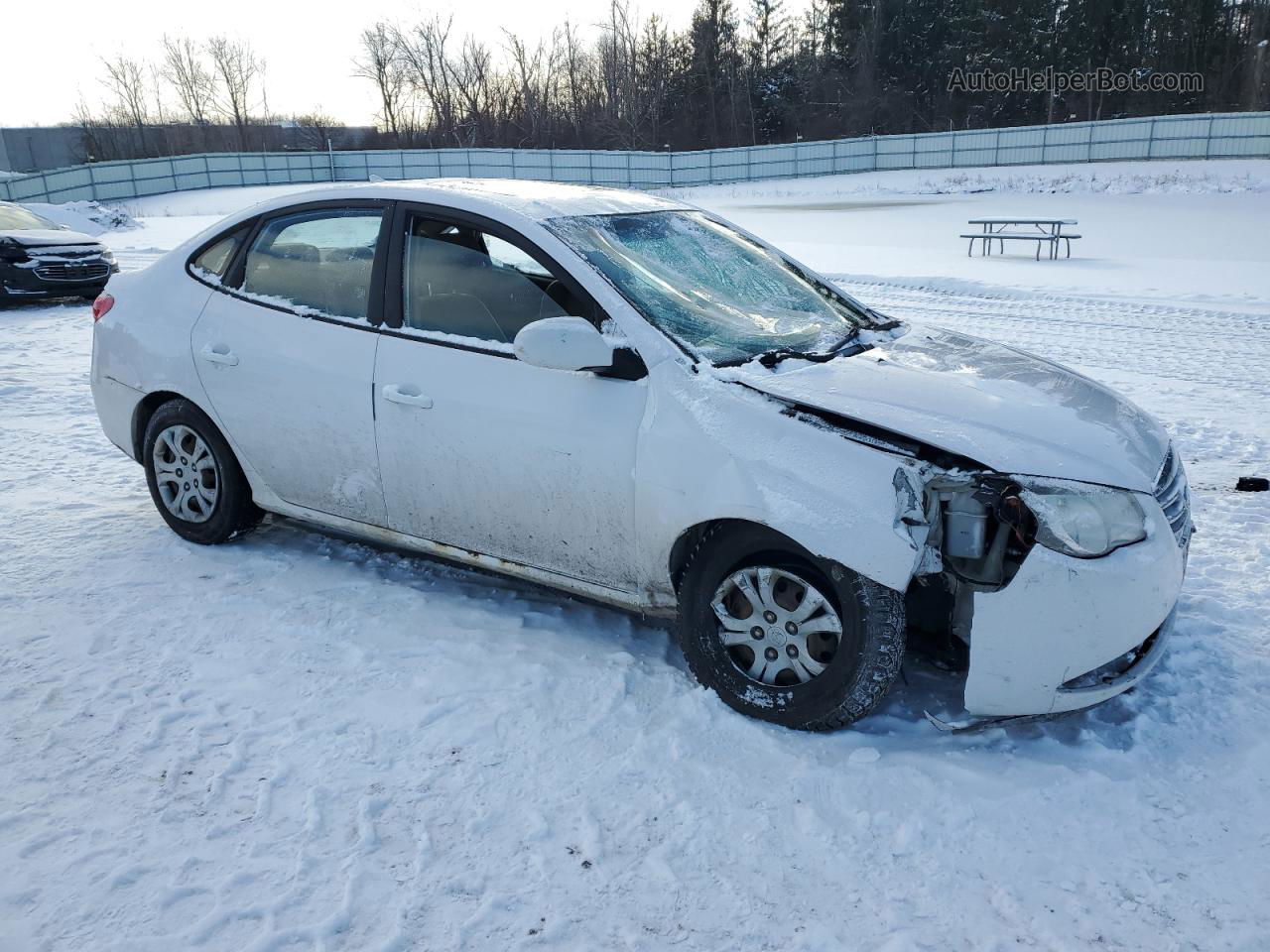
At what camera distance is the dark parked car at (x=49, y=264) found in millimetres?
12102

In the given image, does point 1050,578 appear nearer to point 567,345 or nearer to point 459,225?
point 567,345

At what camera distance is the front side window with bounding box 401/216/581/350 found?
3.56 m

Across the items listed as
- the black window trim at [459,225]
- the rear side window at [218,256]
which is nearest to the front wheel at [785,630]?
the black window trim at [459,225]

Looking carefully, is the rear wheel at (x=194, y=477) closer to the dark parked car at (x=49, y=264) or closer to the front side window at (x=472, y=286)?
the front side window at (x=472, y=286)

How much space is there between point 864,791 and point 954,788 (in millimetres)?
271

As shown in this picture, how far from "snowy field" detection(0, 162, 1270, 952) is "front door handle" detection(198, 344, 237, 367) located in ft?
3.09

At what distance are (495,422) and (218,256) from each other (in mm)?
1932

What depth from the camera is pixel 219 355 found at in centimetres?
428

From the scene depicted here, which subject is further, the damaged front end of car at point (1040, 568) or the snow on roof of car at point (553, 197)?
the snow on roof of car at point (553, 197)

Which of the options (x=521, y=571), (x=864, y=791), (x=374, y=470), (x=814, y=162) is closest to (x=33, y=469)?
(x=374, y=470)

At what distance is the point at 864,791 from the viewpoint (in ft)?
9.45

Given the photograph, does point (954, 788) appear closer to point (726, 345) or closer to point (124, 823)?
point (726, 345)

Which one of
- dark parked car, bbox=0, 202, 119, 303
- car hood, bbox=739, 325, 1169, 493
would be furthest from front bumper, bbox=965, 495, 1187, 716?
dark parked car, bbox=0, 202, 119, 303

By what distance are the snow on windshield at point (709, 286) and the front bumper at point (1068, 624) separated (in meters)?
1.18
